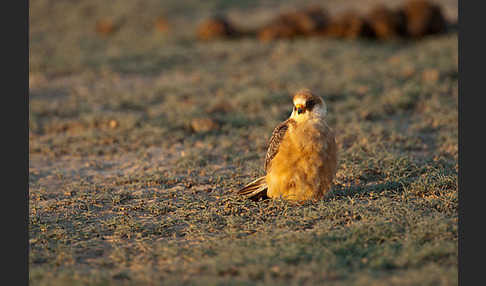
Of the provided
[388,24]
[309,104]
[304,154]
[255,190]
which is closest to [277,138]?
[304,154]

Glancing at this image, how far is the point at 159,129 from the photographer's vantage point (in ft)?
27.2

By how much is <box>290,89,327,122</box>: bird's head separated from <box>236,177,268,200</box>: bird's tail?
2.60 ft

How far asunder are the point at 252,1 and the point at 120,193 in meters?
15.5

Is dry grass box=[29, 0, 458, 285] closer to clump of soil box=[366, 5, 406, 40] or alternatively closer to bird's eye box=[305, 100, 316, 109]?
clump of soil box=[366, 5, 406, 40]

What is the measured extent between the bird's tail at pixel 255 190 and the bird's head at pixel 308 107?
0.79 m

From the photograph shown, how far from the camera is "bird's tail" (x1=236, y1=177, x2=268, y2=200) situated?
222 inches

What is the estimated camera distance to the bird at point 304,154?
5234 millimetres

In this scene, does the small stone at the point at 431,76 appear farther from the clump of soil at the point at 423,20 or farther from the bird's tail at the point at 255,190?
the bird's tail at the point at 255,190

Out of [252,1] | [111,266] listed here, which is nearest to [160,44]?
[252,1]

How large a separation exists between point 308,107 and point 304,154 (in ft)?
1.46

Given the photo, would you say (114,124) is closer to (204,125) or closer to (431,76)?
(204,125)

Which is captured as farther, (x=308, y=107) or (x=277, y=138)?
(x=277, y=138)

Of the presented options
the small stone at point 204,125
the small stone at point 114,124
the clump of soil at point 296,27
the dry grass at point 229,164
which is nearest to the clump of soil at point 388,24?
the dry grass at point 229,164

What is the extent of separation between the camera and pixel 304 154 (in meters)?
5.24
